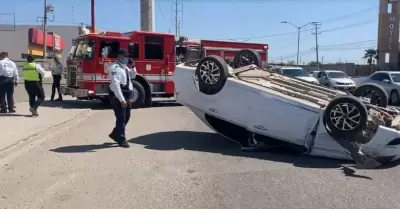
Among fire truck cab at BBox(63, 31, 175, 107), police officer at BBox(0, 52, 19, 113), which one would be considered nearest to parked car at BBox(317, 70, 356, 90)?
fire truck cab at BBox(63, 31, 175, 107)

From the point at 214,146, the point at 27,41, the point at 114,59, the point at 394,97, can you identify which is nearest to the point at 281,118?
the point at 214,146

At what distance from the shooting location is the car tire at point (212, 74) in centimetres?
908

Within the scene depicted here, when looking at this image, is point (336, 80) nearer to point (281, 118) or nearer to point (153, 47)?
point (153, 47)

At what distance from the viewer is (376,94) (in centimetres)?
1018

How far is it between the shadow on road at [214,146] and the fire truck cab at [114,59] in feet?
22.2

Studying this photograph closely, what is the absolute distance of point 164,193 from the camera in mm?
6250

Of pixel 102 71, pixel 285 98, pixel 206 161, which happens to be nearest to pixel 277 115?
pixel 285 98

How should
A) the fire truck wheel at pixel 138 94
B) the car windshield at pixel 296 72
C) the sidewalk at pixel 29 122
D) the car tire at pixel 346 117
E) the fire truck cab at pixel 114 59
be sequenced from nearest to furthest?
the car tire at pixel 346 117
the sidewalk at pixel 29 122
the fire truck cab at pixel 114 59
the fire truck wheel at pixel 138 94
the car windshield at pixel 296 72

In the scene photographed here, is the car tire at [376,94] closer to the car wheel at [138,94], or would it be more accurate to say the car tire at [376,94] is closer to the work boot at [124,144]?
the work boot at [124,144]

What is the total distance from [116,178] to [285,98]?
3.18 meters

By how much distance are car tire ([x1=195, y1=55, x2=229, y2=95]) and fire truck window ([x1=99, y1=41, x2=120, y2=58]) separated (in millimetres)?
8655

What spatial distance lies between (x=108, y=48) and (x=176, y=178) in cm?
1131

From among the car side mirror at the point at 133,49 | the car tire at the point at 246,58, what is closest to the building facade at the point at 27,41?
the car side mirror at the point at 133,49

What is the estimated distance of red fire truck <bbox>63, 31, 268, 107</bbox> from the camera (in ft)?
56.9
